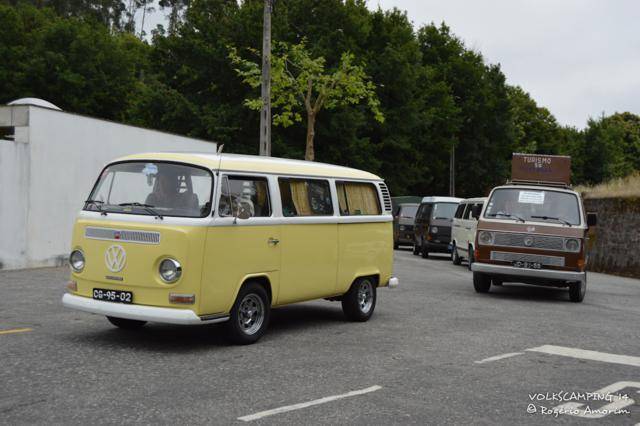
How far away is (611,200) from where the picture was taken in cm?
2803

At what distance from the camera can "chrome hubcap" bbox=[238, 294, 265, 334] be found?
875 centimetres

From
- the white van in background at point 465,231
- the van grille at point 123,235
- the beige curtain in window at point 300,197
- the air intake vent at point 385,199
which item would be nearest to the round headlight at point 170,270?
the van grille at point 123,235

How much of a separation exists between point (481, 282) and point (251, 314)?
7.78 meters

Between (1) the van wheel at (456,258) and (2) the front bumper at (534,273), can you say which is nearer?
(2) the front bumper at (534,273)

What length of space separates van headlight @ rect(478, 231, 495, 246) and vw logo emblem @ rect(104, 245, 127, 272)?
848 centimetres

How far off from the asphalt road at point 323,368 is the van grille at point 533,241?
201 centimetres

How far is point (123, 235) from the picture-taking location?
8172 mm

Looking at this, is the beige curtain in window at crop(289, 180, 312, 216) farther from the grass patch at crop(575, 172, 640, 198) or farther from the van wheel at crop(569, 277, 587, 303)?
the grass patch at crop(575, 172, 640, 198)

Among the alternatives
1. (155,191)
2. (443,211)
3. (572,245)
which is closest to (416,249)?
(443,211)

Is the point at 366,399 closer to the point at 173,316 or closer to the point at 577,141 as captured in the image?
the point at 173,316

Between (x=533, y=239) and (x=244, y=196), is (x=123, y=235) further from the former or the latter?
(x=533, y=239)

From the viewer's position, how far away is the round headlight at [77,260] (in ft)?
27.9

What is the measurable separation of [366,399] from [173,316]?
237 cm

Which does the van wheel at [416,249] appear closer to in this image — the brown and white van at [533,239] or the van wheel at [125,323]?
the brown and white van at [533,239]
